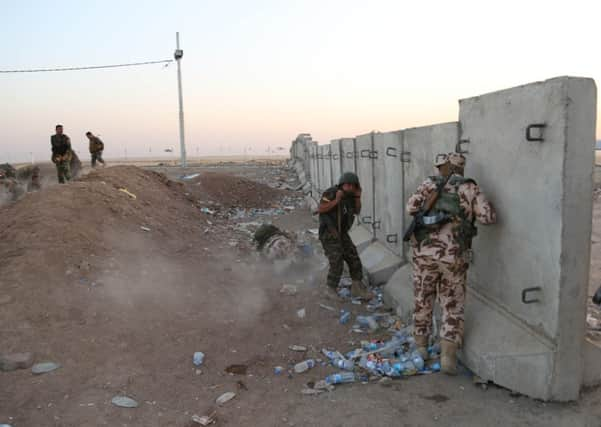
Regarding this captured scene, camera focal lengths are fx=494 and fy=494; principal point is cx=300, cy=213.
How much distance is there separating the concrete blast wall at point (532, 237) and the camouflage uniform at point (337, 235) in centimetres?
148

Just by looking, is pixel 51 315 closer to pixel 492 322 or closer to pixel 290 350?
pixel 290 350

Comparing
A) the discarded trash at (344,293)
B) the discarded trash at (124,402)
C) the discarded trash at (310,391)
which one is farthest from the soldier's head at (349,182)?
the discarded trash at (124,402)

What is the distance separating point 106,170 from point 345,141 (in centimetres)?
595

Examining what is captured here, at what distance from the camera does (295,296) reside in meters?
5.62

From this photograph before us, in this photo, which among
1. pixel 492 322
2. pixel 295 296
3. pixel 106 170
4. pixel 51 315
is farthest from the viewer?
pixel 106 170

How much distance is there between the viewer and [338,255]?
17.7 ft

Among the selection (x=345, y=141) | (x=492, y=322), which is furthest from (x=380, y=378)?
(x=345, y=141)

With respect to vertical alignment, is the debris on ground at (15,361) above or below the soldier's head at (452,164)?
below

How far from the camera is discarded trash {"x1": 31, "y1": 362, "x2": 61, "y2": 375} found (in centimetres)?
379

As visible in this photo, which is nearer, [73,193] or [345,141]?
[73,193]

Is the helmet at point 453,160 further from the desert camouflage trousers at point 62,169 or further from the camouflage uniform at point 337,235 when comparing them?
the desert camouflage trousers at point 62,169

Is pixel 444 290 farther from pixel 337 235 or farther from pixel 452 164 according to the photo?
pixel 337 235

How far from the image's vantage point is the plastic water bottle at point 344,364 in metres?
3.80

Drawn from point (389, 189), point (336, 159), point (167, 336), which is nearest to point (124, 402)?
point (167, 336)
